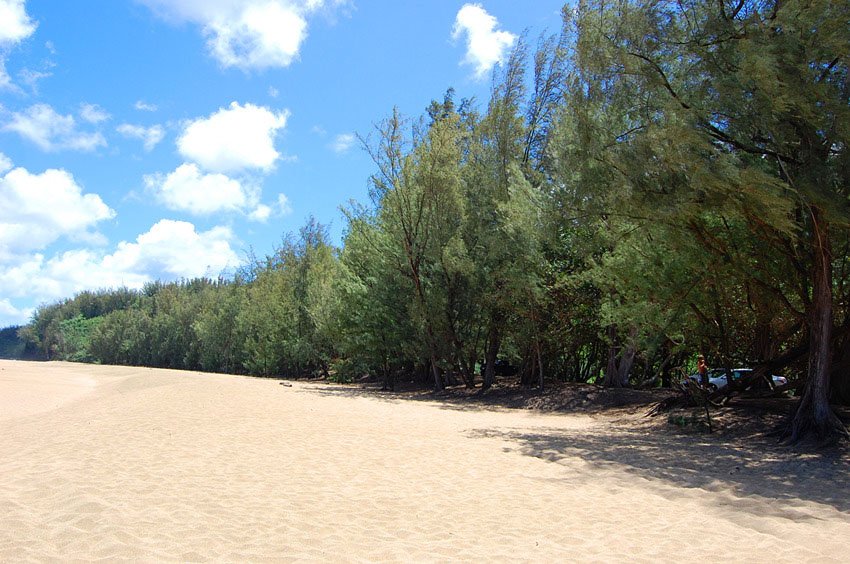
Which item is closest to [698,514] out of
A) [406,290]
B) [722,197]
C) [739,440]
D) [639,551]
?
[639,551]

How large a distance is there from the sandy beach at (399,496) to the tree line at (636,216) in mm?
3720

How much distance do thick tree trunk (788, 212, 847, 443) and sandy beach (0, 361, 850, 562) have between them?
3.01ft

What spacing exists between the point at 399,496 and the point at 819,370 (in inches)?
336

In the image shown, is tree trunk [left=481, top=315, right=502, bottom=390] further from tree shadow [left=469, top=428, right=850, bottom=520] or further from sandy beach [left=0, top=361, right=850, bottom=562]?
sandy beach [left=0, top=361, right=850, bottom=562]

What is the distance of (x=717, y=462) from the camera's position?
933 centimetres

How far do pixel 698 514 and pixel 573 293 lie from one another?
545 inches

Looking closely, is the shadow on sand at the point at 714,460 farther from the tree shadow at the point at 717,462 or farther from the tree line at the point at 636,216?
the tree line at the point at 636,216

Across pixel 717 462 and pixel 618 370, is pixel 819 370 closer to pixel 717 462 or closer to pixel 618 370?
pixel 717 462

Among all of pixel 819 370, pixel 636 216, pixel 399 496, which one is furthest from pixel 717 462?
pixel 399 496

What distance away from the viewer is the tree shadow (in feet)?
23.6

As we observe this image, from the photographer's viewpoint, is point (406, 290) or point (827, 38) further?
point (406, 290)

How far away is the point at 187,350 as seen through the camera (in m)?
75.5

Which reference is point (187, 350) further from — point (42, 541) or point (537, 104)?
point (42, 541)

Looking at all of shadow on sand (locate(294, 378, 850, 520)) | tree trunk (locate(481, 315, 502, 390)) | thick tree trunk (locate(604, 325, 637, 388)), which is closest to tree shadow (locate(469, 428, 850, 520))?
shadow on sand (locate(294, 378, 850, 520))
